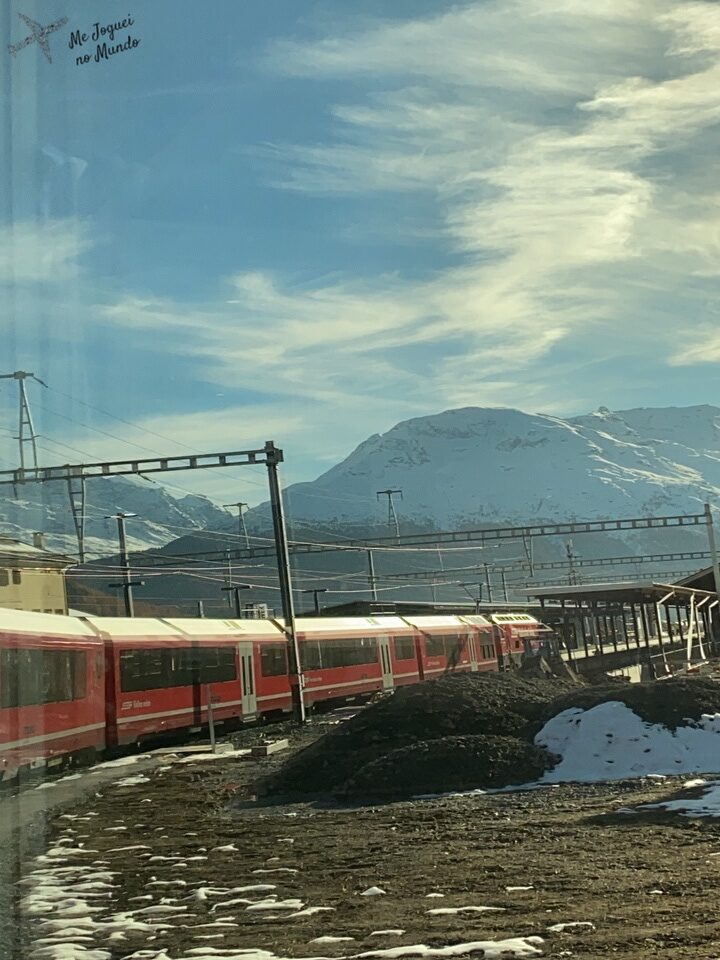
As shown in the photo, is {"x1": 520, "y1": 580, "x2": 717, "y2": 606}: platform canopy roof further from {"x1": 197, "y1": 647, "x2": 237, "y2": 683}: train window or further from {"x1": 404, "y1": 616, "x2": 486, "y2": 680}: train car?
{"x1": 197, "y1": 647, "x2": 237, "y2": 683}: train window

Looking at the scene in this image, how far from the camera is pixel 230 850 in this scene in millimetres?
11000

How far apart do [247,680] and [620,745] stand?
13394mm

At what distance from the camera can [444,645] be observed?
42750mm

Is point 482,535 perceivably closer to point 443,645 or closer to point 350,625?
point 443,645

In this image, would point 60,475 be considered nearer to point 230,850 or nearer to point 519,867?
point 230,850

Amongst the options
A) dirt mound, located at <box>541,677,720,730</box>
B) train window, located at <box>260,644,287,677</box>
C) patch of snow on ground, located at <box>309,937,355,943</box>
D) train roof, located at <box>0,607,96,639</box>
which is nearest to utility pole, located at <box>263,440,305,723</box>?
train window, located at <box>260,644,287,677</box>

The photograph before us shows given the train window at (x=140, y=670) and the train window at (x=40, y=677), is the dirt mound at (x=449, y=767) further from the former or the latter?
the train window at (x=140, y=670)

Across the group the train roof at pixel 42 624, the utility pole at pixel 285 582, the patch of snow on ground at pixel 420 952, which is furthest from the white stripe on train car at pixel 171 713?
the patch of snow on ground at pixel 420 952

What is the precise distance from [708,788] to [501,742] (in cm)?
381

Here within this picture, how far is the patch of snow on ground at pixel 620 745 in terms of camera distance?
1523 cm

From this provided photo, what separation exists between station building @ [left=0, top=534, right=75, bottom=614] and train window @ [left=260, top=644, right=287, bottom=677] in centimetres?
771

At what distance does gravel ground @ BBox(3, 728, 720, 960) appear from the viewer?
23.5ft

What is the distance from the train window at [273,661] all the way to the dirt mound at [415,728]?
28.6ft

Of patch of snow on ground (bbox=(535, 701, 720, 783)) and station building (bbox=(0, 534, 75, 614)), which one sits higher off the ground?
station building (bbox=(0, 534, 75, 614))
